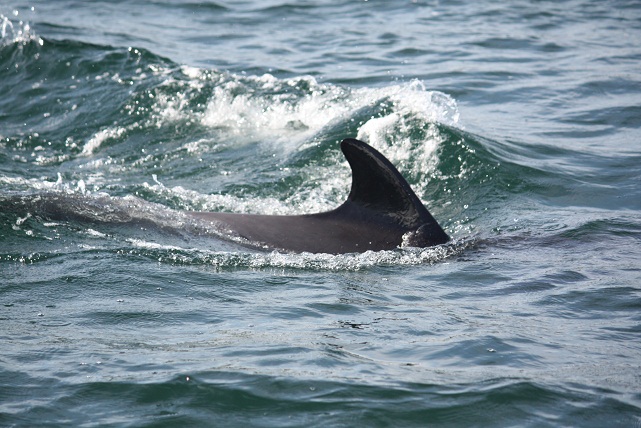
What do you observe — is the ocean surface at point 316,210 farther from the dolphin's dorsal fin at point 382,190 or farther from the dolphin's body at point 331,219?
the dolphin's dorsal fin at point 382,190

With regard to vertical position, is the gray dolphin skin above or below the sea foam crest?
below

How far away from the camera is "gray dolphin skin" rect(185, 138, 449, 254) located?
7512mm

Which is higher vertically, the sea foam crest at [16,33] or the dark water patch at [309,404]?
the sea foam crest at [16,33]

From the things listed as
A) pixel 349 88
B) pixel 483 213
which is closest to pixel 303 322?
pixel 483 213

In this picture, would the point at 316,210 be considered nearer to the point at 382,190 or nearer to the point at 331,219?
the point at 331,219

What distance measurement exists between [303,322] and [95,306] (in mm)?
1451

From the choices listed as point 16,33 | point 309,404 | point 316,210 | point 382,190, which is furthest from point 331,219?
point 16,33

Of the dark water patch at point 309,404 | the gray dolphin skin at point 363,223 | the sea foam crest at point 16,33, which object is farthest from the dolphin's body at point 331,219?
the sea foam crest at point 16,33

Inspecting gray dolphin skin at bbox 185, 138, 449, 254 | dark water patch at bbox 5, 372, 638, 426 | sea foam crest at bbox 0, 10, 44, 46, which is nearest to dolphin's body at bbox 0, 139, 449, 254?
gray dolphin skin at bbox 185, 138, 449, 254

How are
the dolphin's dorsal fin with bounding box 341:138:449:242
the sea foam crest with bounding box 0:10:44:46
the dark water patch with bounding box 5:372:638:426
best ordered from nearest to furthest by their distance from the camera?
the dark water patch with bounding box 5:372:638:426 → the dolphin's dorsal fin with bounding box 341:138:449:242 → the sea foam crest with bounding box 0:10:44:46

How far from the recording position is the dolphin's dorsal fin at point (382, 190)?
7.47 metres

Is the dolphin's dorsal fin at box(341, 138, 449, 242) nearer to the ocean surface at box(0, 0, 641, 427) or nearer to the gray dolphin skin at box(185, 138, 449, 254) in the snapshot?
the gray dolphin skin at box(185, 138, 449, 254)

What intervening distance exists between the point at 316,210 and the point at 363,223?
2.26 metres

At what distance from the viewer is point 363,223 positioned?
769cm
